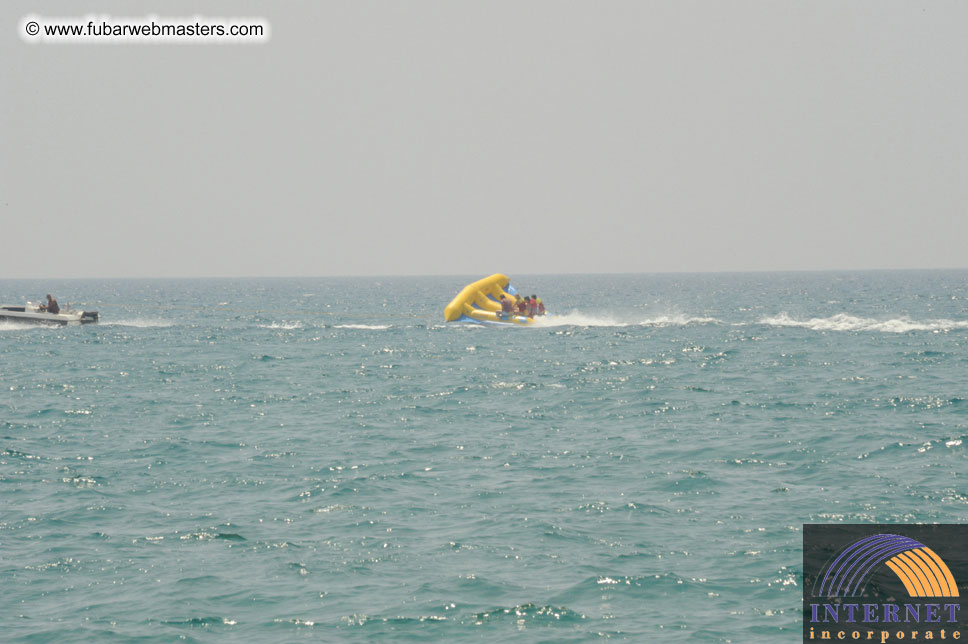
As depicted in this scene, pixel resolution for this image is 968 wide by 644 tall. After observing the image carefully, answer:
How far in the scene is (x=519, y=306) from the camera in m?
47.7

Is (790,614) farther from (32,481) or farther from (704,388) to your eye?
(704,388)

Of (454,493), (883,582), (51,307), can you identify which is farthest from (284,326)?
(883,582)

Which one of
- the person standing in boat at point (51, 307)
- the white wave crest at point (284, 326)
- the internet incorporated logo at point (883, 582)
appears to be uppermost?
the person standing in boat at point (51, 307)

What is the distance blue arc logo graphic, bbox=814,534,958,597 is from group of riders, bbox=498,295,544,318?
34.9 m

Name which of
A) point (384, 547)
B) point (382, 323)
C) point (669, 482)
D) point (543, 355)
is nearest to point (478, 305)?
point (543, 355)

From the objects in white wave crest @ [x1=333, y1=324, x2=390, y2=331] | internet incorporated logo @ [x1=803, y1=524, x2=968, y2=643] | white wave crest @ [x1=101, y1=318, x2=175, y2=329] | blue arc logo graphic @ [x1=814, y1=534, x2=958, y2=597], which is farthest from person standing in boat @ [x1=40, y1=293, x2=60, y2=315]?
blue arc logo graphic @ [x1=814, y1=534, x2=958, y2=597]

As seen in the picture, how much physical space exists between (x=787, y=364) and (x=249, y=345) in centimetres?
2597

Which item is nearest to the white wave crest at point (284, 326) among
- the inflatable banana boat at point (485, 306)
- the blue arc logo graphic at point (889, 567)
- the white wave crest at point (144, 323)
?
the white wave crest at point (144, 323)

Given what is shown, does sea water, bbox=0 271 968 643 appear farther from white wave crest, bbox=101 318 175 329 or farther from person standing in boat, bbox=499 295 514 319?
white wave crest, bbox=101 318 175 329

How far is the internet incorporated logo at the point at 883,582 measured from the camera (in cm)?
1001

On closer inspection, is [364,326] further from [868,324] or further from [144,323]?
[868,324]

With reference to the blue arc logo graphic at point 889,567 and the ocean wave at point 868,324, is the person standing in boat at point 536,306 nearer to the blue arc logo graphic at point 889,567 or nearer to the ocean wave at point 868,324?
the ocean wave at point 868,324

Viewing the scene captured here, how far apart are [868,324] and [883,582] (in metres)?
43.9

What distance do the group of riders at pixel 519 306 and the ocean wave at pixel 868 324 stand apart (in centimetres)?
1481
